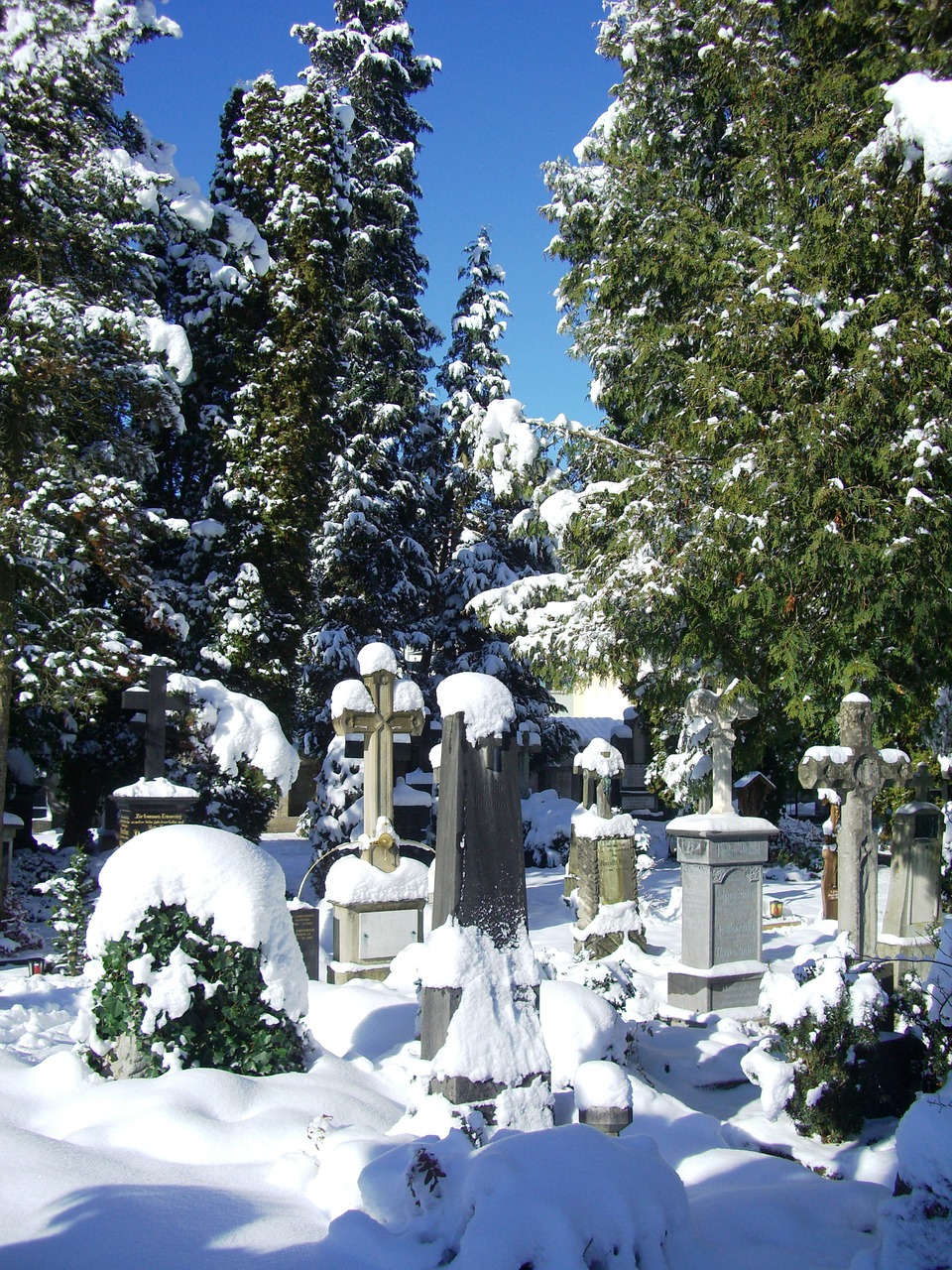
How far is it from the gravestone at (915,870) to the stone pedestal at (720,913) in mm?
2197

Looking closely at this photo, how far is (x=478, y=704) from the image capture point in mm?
5273

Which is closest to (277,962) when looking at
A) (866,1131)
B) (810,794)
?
(866,1131)

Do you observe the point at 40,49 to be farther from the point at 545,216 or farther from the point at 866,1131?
the point at 866,1131

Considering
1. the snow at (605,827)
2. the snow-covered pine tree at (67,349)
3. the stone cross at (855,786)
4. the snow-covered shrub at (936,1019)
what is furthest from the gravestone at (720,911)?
the snow-covered pine tree at (67,349)

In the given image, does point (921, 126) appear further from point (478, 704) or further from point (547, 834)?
point (547, 834)

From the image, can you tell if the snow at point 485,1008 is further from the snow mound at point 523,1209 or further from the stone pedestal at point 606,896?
the stone pedestal at point 606,896

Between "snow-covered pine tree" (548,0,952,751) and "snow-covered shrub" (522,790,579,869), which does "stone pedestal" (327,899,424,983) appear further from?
"snow-covered shrub" (522,790,579,869)

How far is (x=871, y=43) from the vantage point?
10445mm

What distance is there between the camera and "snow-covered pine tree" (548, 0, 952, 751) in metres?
9.72

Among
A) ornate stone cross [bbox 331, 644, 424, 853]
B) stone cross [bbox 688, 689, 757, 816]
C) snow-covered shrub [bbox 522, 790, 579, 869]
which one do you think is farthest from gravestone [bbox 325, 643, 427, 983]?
snow-covered shrub [bbox 522, 790, 579, 869]

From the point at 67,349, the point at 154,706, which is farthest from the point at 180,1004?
the point at 67,349

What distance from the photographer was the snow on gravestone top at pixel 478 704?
522cm

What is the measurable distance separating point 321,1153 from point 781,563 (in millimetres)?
7558

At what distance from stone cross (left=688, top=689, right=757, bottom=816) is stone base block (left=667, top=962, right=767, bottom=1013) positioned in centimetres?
151
